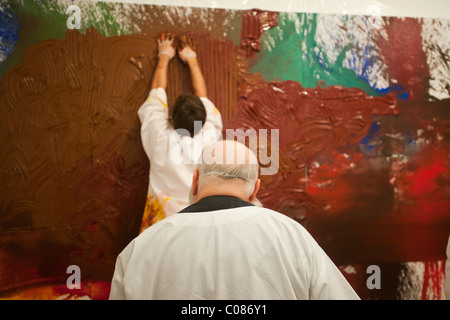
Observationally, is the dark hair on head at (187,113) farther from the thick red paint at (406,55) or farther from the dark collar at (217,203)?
the thick red paint at (406,55)

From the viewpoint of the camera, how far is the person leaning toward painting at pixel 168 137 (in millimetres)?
1708

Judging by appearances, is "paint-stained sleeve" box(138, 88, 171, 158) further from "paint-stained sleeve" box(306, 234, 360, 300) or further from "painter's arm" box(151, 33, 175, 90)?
"paint-stained sleeve" box(306, 234, 360, 300)

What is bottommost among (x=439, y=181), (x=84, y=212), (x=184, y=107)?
(x=84, y=212)

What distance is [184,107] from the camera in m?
1.75

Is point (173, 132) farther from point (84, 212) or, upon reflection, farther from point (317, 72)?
point (317, 72)

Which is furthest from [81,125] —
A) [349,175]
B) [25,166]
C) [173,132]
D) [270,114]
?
[349,175]

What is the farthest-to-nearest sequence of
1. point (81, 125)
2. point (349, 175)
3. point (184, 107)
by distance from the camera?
point (349, 175) → point (81, 125) → point (184, 107)

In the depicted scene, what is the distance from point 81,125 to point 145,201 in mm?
515

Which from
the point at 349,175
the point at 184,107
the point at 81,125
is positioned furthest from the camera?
the point at 349,175

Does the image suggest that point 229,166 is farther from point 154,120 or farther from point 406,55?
point 406,55

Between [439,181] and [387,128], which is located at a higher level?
[387,128]

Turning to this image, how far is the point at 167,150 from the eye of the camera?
1.73m

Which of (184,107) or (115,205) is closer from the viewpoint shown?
(184,107)

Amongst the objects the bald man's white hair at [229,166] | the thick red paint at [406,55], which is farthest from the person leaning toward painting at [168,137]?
the thick red paint at [406,55]
